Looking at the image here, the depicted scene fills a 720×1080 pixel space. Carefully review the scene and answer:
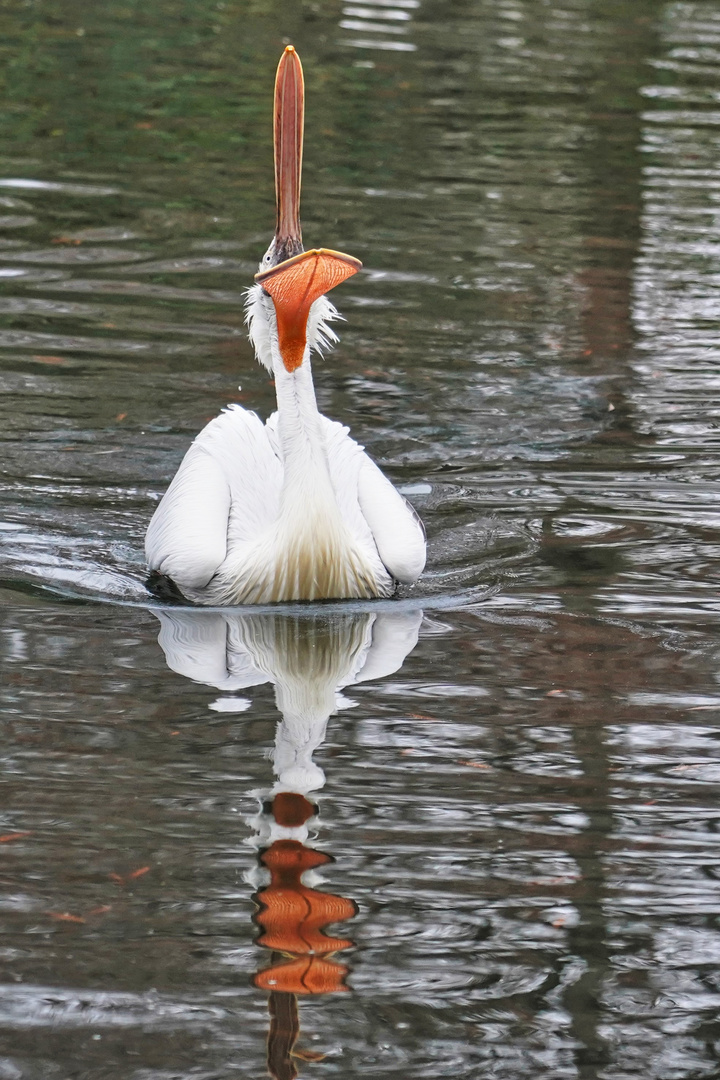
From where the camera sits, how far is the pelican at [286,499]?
15.7 ft

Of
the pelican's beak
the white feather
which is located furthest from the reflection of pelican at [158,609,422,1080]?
the pelican's beak

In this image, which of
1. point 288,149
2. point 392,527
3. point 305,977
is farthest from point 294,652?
point 305,977

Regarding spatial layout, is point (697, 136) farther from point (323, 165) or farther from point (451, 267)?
point (451, 267)

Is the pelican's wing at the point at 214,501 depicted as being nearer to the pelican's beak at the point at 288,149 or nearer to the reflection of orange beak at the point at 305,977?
the pelican's beak at the point at 288,149

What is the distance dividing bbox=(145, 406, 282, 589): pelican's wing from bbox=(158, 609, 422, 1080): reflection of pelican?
0.61ft

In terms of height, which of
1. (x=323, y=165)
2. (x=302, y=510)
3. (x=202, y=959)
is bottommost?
(x=202, y=959)

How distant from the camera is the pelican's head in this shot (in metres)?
4.57

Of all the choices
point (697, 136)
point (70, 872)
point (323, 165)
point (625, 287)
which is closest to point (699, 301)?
point (625, 287)

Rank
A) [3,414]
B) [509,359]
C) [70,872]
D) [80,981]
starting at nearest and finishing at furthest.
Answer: [80,981] < [70,872] < [3,414] < [509,359]

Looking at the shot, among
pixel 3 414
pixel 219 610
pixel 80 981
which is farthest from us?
pixel 3 414

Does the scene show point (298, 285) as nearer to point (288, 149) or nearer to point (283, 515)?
point (288, 149)

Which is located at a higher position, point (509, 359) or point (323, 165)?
point (323, 165)

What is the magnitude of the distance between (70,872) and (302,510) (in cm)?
173

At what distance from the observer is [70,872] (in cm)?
346
